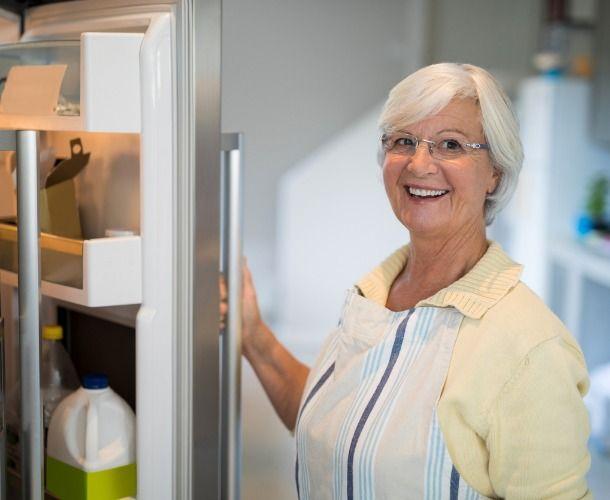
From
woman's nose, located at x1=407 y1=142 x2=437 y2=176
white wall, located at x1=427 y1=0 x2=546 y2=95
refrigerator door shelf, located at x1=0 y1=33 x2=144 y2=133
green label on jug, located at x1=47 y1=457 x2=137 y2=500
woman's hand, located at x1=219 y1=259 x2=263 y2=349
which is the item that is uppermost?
white wall, located at x1=427 y1=0 x2=546 y2=95

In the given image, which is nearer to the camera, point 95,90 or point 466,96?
point 95,90

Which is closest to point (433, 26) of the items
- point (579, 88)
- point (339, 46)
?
point (339, 46)

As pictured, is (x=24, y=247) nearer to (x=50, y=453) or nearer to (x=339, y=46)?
(x=50, y=453)

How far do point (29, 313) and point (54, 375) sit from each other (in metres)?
0.37

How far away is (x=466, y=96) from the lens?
4.04 feet

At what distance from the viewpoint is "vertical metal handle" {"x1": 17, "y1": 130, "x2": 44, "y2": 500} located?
1.08m

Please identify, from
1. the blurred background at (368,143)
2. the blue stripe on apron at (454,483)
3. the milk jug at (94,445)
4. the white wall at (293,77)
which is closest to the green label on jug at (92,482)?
the milk jug at (94,445)

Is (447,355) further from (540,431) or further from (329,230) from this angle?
(329,230)

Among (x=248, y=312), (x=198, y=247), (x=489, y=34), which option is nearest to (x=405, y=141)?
(x=198, y=247)

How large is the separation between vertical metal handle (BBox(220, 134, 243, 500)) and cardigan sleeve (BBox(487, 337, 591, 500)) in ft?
1.42

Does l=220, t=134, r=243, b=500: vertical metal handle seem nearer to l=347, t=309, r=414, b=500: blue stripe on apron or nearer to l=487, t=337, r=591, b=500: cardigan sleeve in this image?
l=347, t=309, r=414, b=500: blue stripe on apron

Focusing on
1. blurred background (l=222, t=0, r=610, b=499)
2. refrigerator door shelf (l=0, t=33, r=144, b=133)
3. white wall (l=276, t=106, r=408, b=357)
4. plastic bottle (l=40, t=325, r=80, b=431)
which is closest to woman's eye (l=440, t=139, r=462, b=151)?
refrigerator door shelf (l=0, t=33, r=144, b=133)

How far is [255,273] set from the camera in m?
4.67

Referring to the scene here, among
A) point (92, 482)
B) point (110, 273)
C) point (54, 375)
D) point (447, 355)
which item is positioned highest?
point (110, 273)
